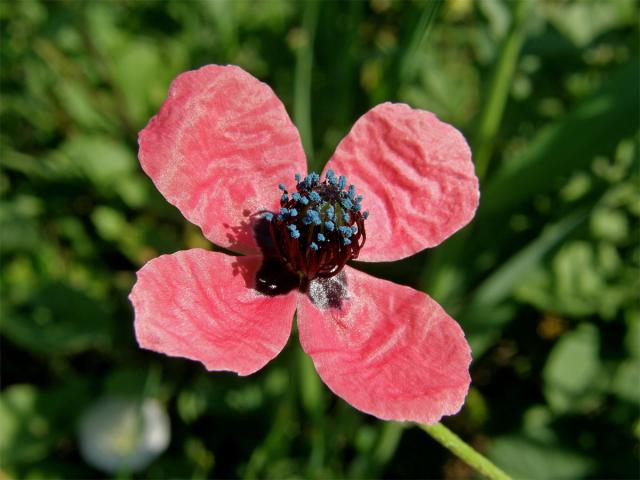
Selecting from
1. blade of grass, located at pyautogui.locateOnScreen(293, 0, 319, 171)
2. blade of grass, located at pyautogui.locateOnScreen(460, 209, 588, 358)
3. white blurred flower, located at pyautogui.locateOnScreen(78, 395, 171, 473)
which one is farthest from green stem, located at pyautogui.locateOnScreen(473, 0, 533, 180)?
white blurred flower, located at pyautogui.locateOnScreen(78, 395, 171, 473)

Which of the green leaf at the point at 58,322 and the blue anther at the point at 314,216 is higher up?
the blue anther at the point at 314,216

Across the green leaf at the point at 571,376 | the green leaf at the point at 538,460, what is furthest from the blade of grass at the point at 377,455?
the green leaf at the point at 571,376

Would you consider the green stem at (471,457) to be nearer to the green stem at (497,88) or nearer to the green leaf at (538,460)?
the green leaf at (538,460)

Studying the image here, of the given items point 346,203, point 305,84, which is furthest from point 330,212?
point 305,84

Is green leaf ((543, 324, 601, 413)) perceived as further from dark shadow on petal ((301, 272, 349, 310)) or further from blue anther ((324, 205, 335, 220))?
blue anther ((324, 205, 335, 220))

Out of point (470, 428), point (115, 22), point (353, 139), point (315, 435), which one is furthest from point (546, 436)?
point (115, 22)

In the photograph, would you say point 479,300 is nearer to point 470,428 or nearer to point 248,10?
point 470,428
